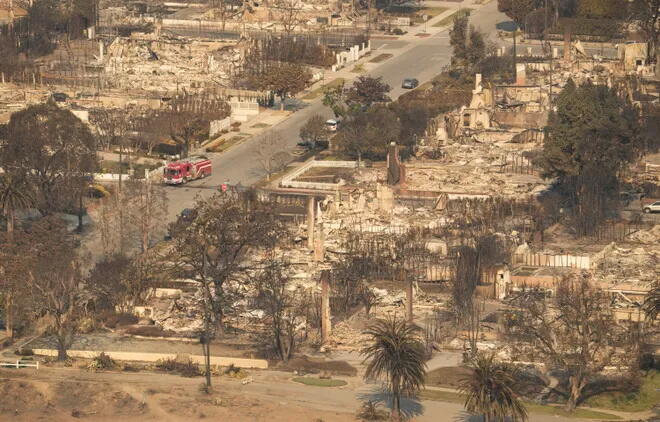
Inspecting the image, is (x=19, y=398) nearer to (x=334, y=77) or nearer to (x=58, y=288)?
(x=58, y=288)

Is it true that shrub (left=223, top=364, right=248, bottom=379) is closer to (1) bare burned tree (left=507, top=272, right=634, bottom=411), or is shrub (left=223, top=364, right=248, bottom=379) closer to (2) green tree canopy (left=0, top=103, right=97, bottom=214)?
(1) bare burned tree (left=507, top=272, right=634, bottom=411)

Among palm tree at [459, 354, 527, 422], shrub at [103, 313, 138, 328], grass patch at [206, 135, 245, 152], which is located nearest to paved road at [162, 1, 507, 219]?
grass patch at [206, 135, 245, 152]

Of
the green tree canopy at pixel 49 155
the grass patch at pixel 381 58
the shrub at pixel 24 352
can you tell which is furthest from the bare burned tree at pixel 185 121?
the shrub at pixel 24 352

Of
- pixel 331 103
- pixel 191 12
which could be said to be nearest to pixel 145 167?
pixel 331 103

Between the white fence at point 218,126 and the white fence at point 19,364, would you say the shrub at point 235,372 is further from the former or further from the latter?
the white fence at point 218,126

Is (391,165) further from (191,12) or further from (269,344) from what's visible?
(191,12)

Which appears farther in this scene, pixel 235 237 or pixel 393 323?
pixel 235 237
